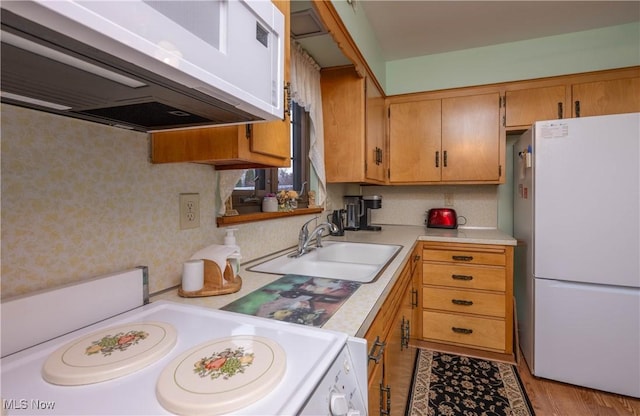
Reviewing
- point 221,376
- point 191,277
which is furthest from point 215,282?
point 221,376

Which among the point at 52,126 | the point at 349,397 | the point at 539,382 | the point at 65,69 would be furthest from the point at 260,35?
the point at 539,382

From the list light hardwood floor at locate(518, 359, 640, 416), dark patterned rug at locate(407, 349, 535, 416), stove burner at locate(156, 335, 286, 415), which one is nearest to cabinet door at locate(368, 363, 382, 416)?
stove burner at locate(156, 335, 286, 415)

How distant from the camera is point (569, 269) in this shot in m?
1.72

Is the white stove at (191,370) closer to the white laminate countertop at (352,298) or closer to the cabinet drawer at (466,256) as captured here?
the white laminate countertop at (352,298)

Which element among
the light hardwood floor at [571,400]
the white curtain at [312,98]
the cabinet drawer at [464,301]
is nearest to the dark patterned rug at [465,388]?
the light hardwood floor at [571,400]

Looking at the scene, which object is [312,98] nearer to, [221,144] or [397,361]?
[221,144]

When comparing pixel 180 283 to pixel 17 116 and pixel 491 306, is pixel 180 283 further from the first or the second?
pixel 491 306

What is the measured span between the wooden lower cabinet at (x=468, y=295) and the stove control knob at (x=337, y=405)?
1.81 m

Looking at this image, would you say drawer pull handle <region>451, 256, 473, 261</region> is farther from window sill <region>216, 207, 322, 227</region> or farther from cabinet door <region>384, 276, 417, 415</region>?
window sill <region>216, 207, 322, 227</region>

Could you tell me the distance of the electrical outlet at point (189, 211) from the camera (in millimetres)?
1021

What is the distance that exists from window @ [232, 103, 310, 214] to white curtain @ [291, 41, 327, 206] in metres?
0.12

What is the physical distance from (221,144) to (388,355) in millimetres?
902

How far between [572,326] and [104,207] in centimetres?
233

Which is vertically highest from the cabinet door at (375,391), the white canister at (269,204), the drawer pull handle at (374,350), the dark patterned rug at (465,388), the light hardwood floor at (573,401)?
the white canister at (269,204)
